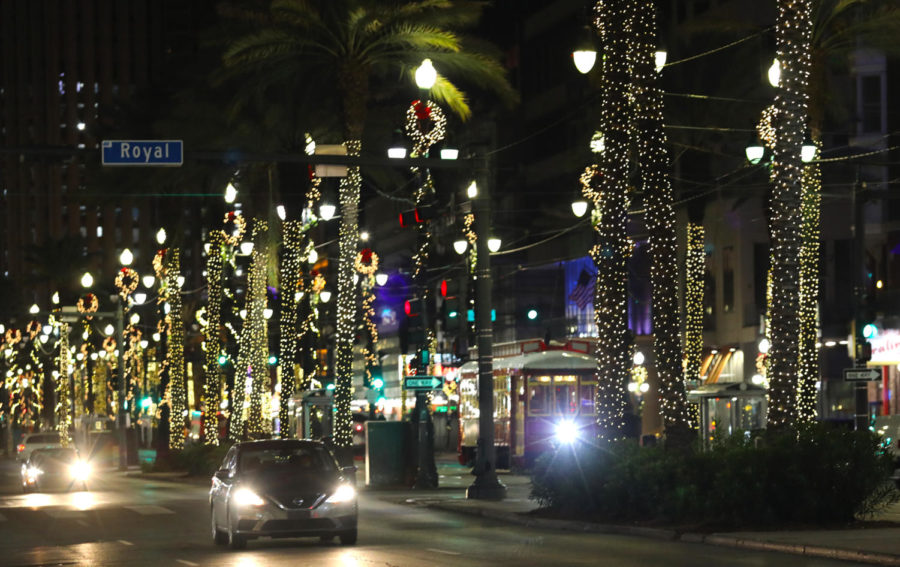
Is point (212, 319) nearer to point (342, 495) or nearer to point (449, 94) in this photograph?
point (449, 94)

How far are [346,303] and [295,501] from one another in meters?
21.7

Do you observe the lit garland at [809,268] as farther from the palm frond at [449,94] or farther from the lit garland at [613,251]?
the lit garland at [613,251]

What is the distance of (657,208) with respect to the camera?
27312mm

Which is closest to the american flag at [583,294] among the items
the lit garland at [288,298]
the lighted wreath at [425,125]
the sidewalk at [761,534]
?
the lit garland at [288,298]

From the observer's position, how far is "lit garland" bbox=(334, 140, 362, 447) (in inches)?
1671

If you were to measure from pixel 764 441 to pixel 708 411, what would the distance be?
87.7 ft

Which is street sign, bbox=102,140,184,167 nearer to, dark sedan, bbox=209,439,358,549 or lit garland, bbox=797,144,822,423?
dark sedan, bbox=209,439,358,549

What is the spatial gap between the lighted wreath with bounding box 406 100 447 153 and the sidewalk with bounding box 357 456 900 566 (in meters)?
11.7

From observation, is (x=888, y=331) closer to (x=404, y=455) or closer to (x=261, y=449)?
(x=404, y=455)

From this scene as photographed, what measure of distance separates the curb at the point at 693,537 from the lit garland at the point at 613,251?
2443 millimetres

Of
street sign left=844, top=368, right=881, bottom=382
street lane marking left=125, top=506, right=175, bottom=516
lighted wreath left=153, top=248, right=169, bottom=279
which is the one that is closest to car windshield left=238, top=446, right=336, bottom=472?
street lane marking left=125, top=506, right=175, bottom=516

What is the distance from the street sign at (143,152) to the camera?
26609mm

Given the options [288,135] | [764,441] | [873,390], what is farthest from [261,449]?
[873,390]

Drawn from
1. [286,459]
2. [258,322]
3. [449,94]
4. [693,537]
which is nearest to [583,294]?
A: [258,322]
